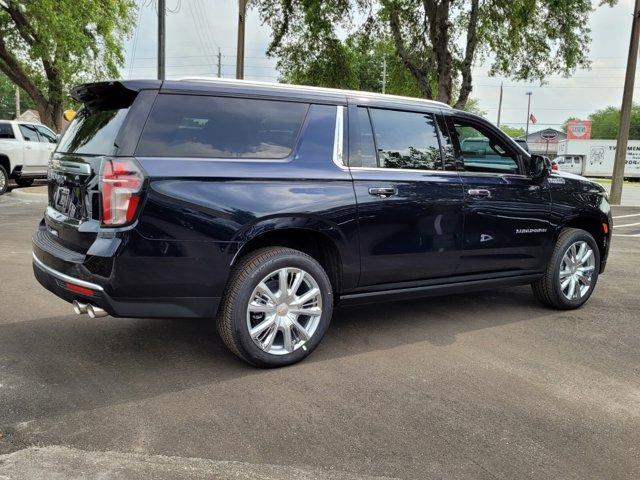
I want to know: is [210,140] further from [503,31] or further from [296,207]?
[503,31]

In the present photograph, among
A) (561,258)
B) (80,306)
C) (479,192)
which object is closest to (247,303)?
(80,306)

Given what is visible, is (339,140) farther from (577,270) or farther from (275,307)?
(577,270)

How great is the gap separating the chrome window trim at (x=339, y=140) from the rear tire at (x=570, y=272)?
2474 mm

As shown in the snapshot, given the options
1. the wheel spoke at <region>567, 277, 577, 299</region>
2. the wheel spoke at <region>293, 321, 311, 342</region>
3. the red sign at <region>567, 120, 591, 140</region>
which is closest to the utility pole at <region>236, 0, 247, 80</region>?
the wheel spoke at <region>567, 277, 577, 299</region>

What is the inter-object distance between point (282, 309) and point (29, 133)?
1489 centimetres

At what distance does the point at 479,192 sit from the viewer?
4.76m

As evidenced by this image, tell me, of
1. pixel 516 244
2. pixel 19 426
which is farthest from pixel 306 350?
pixel 516 244

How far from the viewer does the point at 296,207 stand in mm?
3814

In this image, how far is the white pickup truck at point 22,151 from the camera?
50.1 feet

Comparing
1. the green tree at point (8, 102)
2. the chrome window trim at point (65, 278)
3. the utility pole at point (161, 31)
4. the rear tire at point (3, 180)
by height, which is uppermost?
the green tree at point (8, 102)

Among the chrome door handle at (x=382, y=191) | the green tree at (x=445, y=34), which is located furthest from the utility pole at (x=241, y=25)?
the chrome door handle at (x=382, y=191)

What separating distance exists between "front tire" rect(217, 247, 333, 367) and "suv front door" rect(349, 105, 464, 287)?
0.45 metres

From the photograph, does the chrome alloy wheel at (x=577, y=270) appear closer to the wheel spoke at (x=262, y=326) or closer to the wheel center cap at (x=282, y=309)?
the wheel center cap at (x=282, y=309)

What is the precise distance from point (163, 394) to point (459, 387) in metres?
1.80
